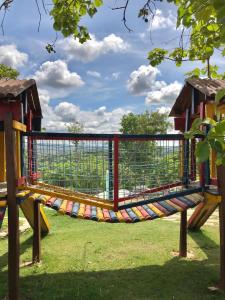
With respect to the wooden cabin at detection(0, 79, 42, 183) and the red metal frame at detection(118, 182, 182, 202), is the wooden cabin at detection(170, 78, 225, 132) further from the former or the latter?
the wooden cabin at detection(0, 79, 42, 183)

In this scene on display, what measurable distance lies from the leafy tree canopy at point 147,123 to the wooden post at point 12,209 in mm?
33600

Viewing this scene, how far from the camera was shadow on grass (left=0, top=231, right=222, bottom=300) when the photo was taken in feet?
16.1

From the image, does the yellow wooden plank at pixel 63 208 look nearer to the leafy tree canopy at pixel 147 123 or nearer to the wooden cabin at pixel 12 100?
the wooden cabin at pixel 12 100

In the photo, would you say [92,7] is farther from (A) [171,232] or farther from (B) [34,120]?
(A) [171,232]

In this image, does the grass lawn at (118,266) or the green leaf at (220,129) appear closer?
the green leaf at (220,129)

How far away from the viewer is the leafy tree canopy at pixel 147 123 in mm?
38219

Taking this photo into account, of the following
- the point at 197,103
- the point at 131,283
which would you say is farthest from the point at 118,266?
the point at 197,103

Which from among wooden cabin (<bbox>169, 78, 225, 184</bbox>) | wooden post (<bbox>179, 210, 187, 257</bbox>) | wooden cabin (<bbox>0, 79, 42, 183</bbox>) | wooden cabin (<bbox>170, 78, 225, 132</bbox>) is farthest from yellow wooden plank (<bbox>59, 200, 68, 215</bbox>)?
wooden cabin (<bbox>170, 78, 225, 132</bbox>)

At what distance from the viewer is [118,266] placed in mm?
6117

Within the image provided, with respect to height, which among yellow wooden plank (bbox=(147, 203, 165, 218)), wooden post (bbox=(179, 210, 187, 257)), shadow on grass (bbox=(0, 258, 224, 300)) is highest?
yellow wooden plank (bbox=(147, 203, 165, 218))

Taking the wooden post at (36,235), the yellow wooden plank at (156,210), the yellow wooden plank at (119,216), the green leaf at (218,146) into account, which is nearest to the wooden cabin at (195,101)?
the yellow wooden plank at (156,210)

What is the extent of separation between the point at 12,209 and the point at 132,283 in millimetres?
2221

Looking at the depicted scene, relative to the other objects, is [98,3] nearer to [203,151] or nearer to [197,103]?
[197,103]

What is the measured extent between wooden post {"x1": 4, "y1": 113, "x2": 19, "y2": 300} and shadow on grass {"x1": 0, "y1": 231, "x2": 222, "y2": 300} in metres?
0.45
